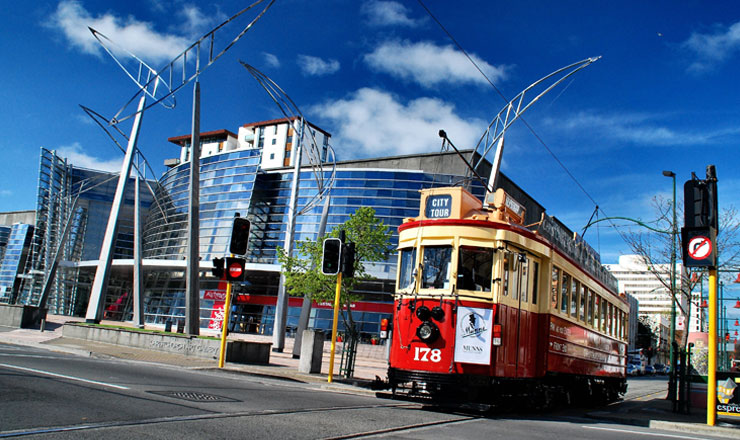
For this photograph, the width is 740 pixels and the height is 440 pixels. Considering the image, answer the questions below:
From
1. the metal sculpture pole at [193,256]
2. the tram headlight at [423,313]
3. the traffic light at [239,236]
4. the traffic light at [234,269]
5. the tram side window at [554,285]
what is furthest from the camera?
the metal sculpture pole at [193,256]

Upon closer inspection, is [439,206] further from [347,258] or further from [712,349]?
[712,349]

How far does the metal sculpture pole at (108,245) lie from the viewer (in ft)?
104

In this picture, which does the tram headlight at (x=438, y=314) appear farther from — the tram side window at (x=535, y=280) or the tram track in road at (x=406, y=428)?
the tram side window at (x=535, y=280)

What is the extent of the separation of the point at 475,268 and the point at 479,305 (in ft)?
2.41

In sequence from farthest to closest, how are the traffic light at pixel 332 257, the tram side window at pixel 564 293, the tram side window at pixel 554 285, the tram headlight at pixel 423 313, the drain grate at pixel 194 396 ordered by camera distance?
the traffic light at pixel 332 257 → the tram side window at pixel 564 293 → the tram side window at pixel 554 285 → the tram headlight at pixel 423 313 → the drain grate at pixel 194 396

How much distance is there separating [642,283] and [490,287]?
178m

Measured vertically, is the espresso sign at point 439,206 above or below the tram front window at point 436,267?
above

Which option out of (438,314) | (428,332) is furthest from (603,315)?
(428,332)

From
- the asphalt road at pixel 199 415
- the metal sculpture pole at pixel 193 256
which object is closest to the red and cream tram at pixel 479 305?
the asphalt road at pixel 199 415

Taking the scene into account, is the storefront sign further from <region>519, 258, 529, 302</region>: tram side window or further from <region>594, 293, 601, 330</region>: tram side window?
<region>594, 293, 601, 330</region>: tram side window

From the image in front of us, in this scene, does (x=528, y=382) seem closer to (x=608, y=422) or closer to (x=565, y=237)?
(x=608, y=422)

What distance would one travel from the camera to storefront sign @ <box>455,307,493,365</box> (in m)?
10.1

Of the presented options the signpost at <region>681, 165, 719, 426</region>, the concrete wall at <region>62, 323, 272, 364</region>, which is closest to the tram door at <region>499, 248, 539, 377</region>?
the signpost at <region>681, 165, 719, 426</region>

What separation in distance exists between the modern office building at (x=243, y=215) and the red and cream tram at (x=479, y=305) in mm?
30089
